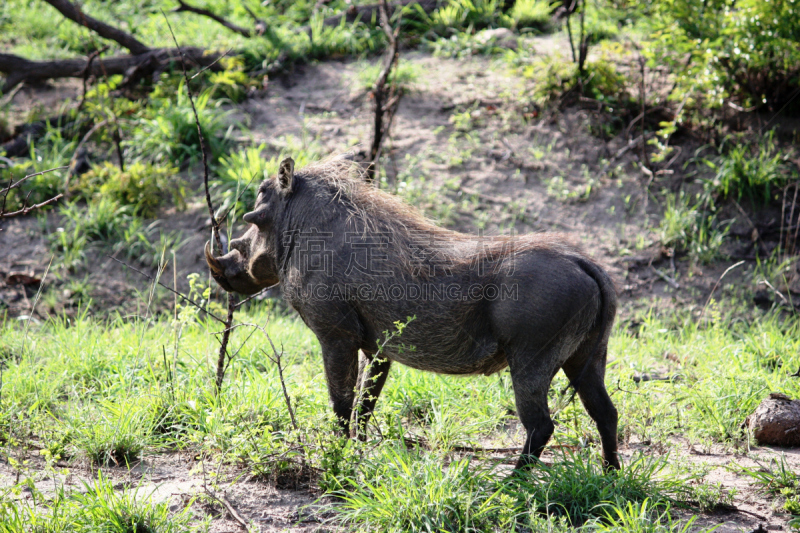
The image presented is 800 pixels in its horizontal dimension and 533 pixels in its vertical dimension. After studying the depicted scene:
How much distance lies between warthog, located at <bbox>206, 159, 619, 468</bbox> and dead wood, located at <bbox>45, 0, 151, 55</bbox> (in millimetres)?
5275

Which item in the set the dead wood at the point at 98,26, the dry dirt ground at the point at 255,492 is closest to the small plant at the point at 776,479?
the dry dirt ground at the point at 255,492

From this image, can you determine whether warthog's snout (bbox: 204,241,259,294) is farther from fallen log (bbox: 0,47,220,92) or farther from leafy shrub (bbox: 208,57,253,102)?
fallen log (bbox: 0,47,220,92)

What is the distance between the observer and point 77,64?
25.8ft

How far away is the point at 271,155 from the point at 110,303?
2185mm

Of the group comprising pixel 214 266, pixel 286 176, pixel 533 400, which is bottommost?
pixel 533 400

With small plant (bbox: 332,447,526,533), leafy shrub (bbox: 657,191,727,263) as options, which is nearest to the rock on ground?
small plant (bbox: 332,447,526,533)

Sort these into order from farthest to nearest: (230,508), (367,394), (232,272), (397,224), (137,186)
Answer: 1. (137,186)
2. (232,272)
3. (367,394)
4. (397,224)
5. (230,508)

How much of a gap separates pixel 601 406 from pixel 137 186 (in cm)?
526

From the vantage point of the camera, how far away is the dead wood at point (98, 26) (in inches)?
298

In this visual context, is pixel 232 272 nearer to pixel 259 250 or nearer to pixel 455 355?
pixel 259 250

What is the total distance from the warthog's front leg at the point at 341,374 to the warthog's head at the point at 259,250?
651 mm

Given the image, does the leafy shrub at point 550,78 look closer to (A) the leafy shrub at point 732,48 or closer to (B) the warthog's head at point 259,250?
(A) the leafy shrub at point 732,48

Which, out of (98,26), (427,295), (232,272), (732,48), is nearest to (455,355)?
(427,295)

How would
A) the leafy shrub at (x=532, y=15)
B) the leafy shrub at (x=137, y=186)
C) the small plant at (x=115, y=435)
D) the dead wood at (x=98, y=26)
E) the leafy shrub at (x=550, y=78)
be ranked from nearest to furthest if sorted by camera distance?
1. the small plant at (x=115, y=435)
2. the leafy shrub at (x=137, y=186)
3. the leafy shrub at (x=550, y=78)
4. the dead wood at (x=98, y=26)
5. the leafy shrub at (x=532, y=15)
